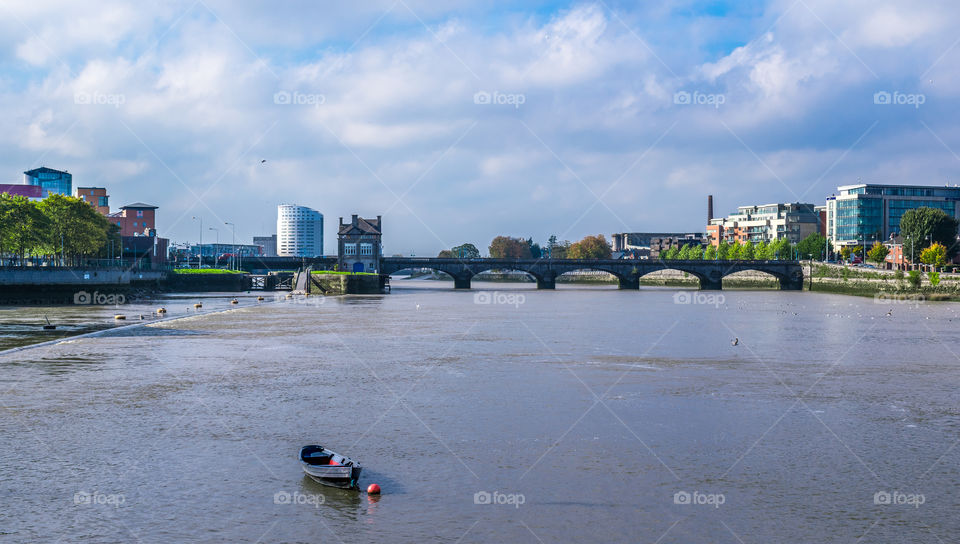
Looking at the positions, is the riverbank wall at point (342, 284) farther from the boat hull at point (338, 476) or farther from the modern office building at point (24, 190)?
the boat hull at point (338, 476)

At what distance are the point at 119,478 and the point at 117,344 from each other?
33895 mm

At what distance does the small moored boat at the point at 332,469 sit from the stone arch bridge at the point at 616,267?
14662 cm

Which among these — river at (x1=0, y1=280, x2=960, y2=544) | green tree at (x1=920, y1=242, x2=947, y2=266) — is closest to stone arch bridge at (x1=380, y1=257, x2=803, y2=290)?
green tree at (x1=920, y1=242, x2=947, y2=266)

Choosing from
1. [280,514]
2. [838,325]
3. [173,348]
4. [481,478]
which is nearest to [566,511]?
[481,478]

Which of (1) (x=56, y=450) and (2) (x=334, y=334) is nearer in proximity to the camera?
(1) (x=56, y=450)

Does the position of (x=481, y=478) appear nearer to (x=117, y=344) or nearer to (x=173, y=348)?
(x=173, y=348)

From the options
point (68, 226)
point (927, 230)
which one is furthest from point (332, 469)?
point (927, 230)

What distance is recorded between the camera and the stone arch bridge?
6688 inches

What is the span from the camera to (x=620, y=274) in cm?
17662

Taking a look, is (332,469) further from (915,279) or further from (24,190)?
(24,190)

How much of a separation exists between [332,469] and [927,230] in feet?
502

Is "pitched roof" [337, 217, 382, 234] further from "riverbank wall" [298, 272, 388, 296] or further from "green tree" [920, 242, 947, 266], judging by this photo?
"green tree" [920, 242, 947, 266]

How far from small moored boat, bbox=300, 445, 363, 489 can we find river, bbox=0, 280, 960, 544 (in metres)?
0.27

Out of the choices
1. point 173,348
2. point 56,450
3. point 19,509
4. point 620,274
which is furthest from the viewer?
point 620,274
